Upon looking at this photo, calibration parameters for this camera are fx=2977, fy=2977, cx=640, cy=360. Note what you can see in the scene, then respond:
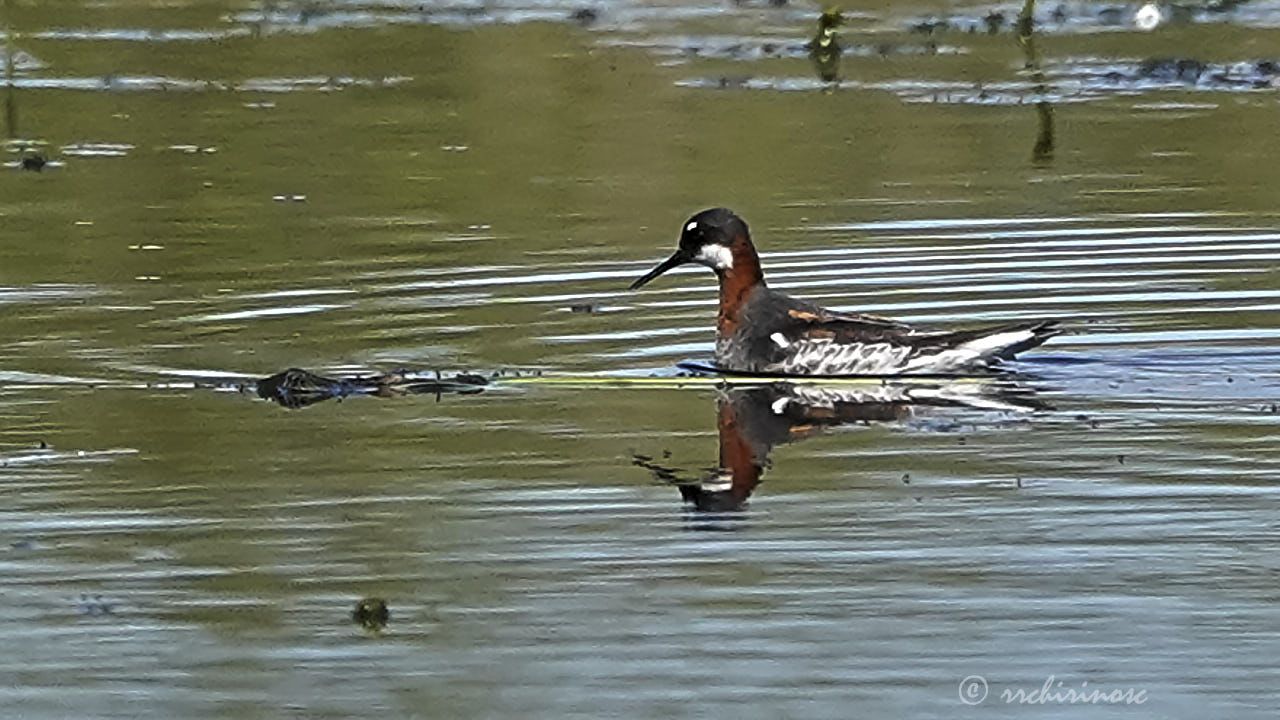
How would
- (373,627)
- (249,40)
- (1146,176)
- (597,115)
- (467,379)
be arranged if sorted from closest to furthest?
1. (373,627)
2. (467,379)
3. (1146,176)
4. (597,115)
5. (249,40)

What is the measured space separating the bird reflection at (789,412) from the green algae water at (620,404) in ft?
0.14

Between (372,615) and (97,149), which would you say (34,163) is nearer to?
(97,149)

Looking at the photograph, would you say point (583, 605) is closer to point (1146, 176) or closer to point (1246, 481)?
point (1246, 481)

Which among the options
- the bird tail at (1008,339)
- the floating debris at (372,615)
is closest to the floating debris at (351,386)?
the bird tail at (1008,339)

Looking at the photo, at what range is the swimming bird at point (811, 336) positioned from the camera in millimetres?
12031

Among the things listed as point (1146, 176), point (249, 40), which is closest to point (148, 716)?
point (1146, 176)

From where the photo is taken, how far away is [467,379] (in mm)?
11891

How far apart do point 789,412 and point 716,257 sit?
192 centimetres

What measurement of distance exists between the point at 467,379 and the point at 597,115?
9.48 metres

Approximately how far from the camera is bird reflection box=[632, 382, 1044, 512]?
10039 millimetres

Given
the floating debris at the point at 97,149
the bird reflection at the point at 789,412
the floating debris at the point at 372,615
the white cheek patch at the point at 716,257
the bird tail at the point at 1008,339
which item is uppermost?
the floating debris at the point at 97,149

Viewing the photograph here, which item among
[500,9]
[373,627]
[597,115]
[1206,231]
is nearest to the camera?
[373,627]

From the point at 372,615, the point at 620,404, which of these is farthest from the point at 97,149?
the point at 372,615

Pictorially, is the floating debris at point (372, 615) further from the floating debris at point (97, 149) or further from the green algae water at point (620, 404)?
the floating debris at point (97, 149)
